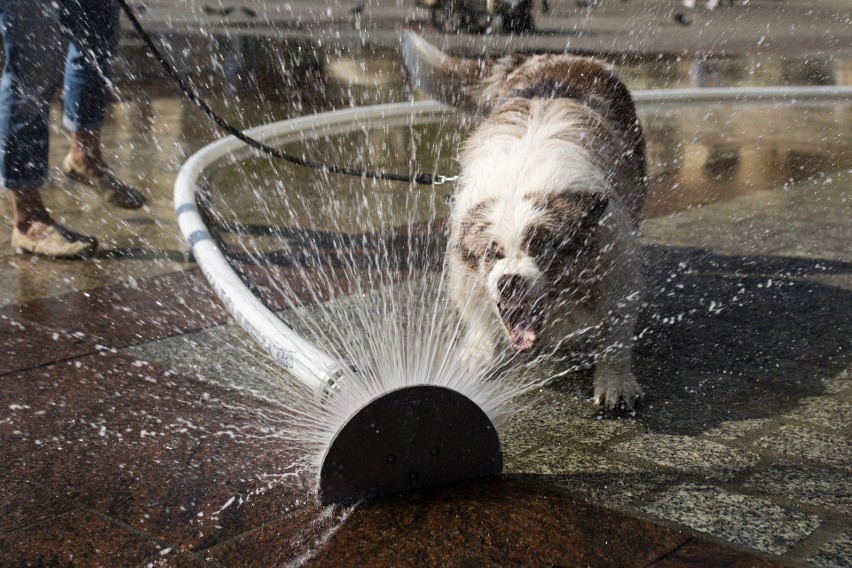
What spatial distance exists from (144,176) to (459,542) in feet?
17.3

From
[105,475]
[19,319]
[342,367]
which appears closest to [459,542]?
[342,367]

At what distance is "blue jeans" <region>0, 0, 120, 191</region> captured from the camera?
5.14 m

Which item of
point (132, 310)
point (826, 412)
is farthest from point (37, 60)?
point (826, 412)

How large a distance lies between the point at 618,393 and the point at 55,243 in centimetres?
338

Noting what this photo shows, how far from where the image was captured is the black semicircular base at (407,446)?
278cm

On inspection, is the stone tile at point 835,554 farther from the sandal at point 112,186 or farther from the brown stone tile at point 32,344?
the sandal at point 112,186

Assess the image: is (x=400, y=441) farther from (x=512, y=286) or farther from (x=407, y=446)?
(x=512, y=286)

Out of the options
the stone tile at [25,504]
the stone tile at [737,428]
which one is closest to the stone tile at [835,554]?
the stone tile at [737,428]

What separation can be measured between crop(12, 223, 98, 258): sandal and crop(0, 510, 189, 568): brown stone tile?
290cm

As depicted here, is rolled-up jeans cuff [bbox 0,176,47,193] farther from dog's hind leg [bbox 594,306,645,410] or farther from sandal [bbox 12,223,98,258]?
dog's hind leg [bbox 594,306,645,410]

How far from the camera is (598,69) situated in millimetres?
4742

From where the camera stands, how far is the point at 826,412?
11.8ft

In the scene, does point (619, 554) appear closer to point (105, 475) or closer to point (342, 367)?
point (342, 367)

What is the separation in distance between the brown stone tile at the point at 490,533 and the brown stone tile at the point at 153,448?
277 millimetres
